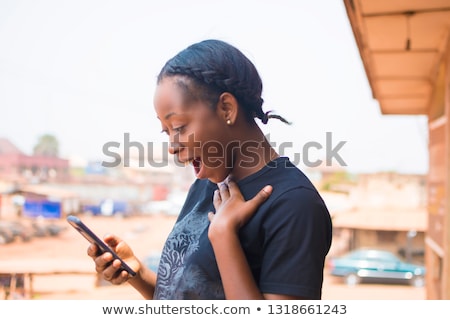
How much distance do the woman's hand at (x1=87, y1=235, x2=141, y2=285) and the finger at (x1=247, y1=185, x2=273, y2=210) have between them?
0.36m

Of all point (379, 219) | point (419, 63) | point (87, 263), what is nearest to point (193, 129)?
point (419, 63)

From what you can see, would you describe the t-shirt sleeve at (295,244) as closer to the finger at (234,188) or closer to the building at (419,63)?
the finger at (234,188)

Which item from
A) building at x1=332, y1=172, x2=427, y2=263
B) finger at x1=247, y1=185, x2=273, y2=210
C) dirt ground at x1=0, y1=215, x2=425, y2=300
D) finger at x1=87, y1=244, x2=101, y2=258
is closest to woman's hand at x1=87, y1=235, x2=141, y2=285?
finger at x1=87, y1=244, x2=101, y2=258

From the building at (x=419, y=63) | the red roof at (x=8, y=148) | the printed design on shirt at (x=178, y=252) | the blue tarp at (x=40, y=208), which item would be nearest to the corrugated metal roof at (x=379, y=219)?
the blue tarp at (x=40, y=208)

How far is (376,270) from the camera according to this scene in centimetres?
1525

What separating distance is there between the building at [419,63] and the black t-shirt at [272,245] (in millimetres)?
2140

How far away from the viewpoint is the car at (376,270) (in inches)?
598

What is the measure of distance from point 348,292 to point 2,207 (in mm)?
13022

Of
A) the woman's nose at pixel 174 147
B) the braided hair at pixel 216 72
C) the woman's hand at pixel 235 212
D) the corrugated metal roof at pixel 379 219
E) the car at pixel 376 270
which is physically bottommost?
the car at pixel 376 270

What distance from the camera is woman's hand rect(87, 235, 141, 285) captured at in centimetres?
117

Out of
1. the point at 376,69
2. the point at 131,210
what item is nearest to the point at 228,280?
the point at 376,69

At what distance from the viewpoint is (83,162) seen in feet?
71.2

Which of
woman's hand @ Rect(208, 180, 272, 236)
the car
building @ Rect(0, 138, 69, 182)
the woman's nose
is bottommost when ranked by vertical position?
the car

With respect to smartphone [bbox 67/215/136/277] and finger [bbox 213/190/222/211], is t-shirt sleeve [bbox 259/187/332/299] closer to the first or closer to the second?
finger [bbox 213/190/222/211]
